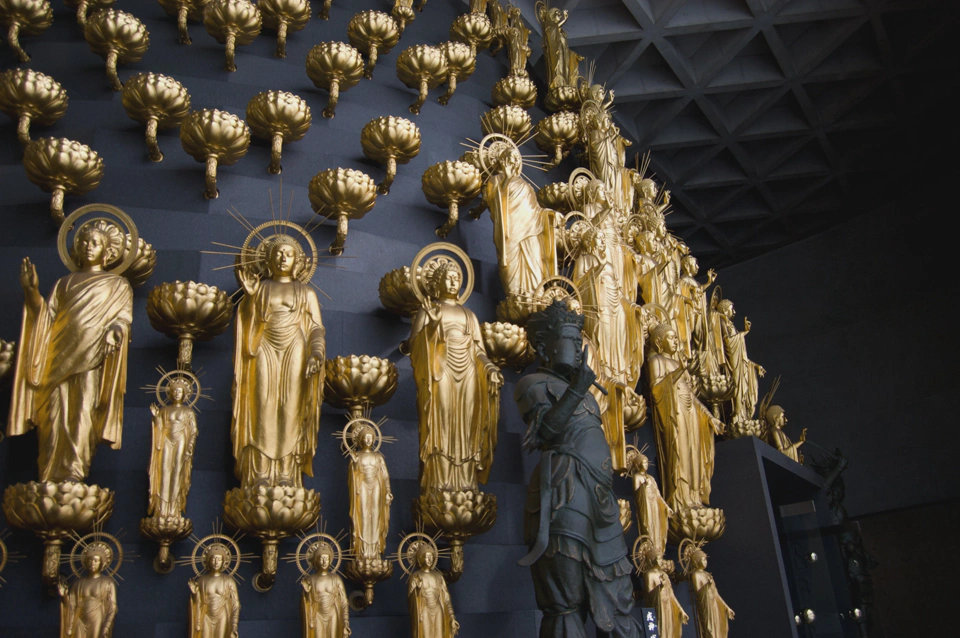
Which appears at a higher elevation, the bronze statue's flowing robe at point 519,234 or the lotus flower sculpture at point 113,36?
the lotus flower sculpture at point 113,36

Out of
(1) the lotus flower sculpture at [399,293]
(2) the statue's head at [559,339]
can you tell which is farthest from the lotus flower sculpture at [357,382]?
(2) the statue's head at [559,339]

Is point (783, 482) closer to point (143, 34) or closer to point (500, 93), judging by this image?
point (500, 93)

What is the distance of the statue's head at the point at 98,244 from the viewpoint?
509cm

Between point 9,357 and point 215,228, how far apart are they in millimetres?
1650

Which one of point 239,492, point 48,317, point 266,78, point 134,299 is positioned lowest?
point 239,492

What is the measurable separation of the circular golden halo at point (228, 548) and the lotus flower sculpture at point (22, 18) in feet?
13.4

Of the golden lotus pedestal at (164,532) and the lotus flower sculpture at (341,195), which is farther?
the lotus flower sculpture at (341,195)

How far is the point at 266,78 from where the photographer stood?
687cm

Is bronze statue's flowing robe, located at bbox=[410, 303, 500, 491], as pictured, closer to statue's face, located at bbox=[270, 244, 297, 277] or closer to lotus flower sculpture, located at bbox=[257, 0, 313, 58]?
statue's face, located at bbox=[270, 244, 297, 277]

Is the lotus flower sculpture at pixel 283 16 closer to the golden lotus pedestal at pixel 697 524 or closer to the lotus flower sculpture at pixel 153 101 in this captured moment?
the lotus flower sculpture at pixel 153 101

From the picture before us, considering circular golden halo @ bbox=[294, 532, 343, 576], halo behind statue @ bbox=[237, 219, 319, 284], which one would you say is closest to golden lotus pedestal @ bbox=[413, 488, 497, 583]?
circular golden halo @ bbox=[294, 532, 343, 576]

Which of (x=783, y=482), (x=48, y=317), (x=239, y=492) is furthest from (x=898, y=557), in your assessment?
(x=48, y=317)

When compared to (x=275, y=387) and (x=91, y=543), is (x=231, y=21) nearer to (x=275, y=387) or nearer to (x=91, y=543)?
(x=275, y=387)

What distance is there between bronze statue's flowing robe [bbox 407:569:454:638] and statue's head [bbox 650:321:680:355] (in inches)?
132
